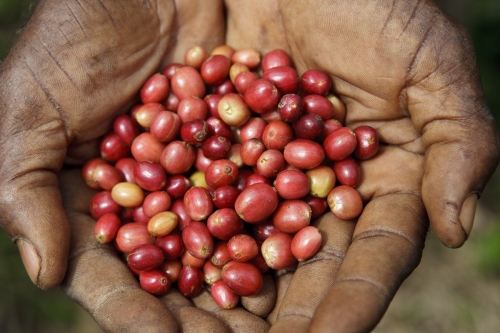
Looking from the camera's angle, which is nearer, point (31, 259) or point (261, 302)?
point (31, 259)

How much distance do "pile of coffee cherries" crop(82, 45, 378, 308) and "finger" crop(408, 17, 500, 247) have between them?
54 cm

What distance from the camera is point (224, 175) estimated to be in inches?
156

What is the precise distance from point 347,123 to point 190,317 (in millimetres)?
2174

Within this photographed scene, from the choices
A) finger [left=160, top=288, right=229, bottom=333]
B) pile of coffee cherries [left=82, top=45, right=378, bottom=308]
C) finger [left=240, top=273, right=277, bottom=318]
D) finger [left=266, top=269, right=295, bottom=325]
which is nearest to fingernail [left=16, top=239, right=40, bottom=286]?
pile of coffee cherries [left=82, top=45, right=378, bottom=308]

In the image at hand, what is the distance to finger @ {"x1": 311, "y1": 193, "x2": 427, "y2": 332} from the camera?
2.78 meters

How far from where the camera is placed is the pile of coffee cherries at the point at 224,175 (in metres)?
3.74

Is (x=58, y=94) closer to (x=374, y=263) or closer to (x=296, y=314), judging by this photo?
(x=296, y=314)

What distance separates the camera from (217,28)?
5066mm

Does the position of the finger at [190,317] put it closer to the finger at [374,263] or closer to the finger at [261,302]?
the finger at [261,302]

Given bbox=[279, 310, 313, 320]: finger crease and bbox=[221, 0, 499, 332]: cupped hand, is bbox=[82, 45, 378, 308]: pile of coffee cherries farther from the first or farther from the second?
bbox=[279, 310, 313, 320]: finger crease

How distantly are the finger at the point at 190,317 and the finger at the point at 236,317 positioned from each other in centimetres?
9

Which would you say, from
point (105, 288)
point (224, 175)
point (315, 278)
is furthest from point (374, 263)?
point (105, 288)

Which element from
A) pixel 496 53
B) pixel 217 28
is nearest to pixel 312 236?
pixel 217 28

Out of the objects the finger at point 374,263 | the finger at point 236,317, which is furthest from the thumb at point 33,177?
the finger at point 374,263
